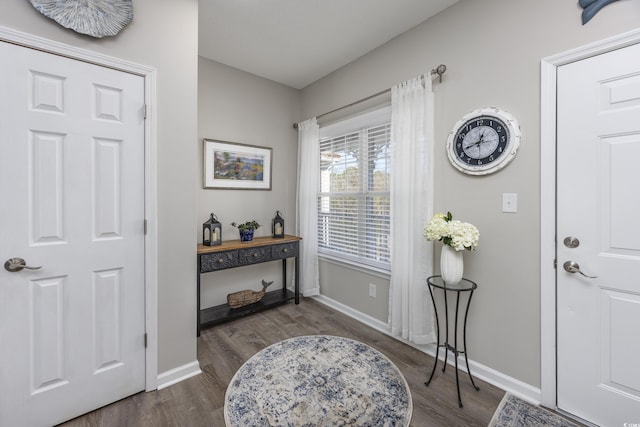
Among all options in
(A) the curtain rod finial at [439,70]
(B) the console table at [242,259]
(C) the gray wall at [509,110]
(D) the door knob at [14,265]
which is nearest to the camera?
(D) the door knob at [14,265]

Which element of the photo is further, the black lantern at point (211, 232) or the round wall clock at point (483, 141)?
the black lantern at point (211, 232)

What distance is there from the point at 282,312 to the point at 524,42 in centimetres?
312

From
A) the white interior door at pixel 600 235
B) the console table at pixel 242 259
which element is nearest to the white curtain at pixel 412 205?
the white interior door at pixel 600 235

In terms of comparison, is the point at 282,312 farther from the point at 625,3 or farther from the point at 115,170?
the point at 625,3

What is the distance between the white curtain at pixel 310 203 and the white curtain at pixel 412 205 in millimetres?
1156

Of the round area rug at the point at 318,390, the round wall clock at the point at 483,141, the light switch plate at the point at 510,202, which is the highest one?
the round wall clock at the point at 483,141

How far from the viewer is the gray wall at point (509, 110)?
1.67 m

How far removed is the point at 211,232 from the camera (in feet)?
8.93

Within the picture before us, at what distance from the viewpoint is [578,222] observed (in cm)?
158

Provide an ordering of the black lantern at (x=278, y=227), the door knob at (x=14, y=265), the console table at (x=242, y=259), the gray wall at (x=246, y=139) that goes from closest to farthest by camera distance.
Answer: the door knob at (x=14, y=265), the console table at (x=242, y=259), the gray wall at (x=246, y=139), the black lantern at (x=278, y=227)

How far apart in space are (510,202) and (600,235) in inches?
18.4

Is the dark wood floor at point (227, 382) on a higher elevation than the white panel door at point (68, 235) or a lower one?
lower

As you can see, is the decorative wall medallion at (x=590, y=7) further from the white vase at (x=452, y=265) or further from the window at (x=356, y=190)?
the white vase at (x=452, y=265)

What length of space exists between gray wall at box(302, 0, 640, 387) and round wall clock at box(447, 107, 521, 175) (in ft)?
0.17
